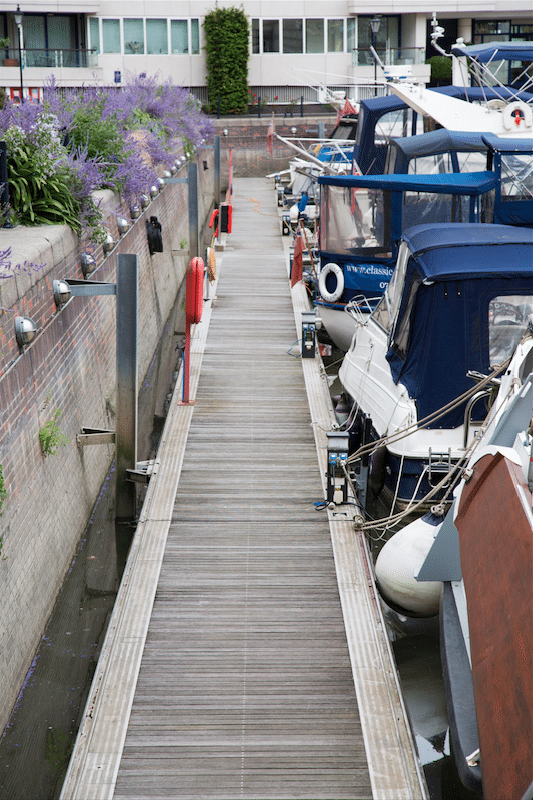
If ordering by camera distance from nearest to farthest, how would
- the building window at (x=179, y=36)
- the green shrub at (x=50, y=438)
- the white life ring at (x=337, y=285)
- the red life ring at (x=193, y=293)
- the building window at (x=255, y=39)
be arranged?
the green shrub at (x=50, y=438), the red life ring at (x=193, y=293), the white life ring at (x=337, y=285), the building window at (x=179, y=36), the building window at (x=255, y=39)

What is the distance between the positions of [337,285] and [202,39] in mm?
29576

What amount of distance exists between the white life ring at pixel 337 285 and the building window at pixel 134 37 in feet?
97.0

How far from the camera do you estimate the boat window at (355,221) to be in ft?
42.1

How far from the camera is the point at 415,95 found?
60.0ft

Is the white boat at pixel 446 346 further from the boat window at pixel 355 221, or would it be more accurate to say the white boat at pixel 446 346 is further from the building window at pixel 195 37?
the building window at pixel 195 37

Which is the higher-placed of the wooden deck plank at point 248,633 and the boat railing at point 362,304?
the boat railing at point 362,304

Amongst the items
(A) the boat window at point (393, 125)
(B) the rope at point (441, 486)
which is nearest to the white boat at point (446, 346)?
(B) the rope at point (441, 486)

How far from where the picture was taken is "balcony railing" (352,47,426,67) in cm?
3916

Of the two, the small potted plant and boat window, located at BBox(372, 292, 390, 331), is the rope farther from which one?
the small potted plant

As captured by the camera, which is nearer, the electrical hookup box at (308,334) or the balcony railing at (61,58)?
the electrical hookup box at (308,334)

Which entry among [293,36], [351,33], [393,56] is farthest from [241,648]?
[393,56]

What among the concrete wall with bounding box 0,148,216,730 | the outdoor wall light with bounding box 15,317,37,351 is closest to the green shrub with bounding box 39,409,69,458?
the concrete wall with bounding box 0,148,216,730

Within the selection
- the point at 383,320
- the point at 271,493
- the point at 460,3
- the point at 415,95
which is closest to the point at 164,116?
the point at 415,95

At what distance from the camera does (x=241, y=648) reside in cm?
598
